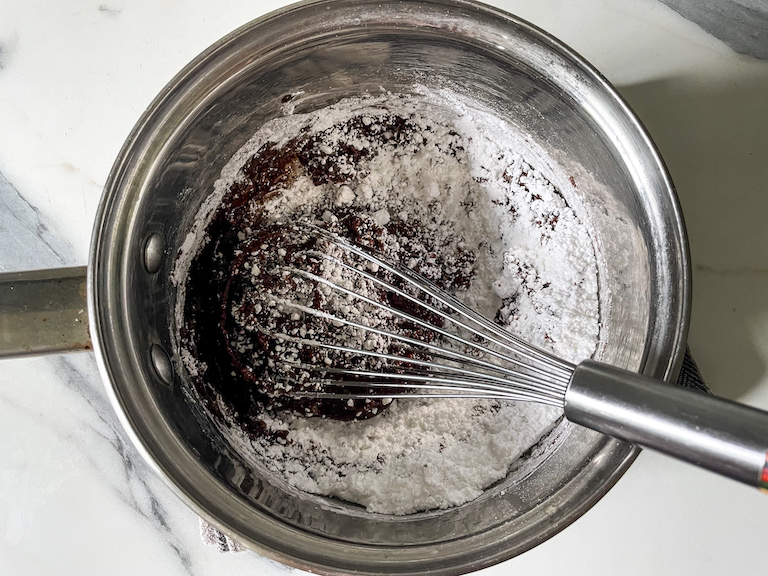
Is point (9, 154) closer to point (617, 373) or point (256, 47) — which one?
point (256, 47)

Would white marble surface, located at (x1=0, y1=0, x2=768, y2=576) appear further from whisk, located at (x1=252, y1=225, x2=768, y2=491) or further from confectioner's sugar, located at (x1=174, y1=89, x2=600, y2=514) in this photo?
whisk, located at (x1=252, y1=225, x2=768, y2=491)

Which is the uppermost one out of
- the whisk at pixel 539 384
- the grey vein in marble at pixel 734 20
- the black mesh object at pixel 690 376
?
the grey vein in marble at pixel 734 20

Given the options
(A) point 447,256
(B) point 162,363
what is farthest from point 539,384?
(B) point 162,363

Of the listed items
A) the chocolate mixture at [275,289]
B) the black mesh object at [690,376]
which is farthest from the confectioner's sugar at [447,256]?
the black mesh object at [690,376]

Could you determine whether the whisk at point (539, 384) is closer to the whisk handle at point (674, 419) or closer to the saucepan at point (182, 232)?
the whisk handle at point (674, 419)

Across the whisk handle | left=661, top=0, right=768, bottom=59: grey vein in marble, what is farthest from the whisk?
left=661, top=0, right=768, bottom=59: grey vein in marble

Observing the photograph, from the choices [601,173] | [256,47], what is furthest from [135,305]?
[601,173]
